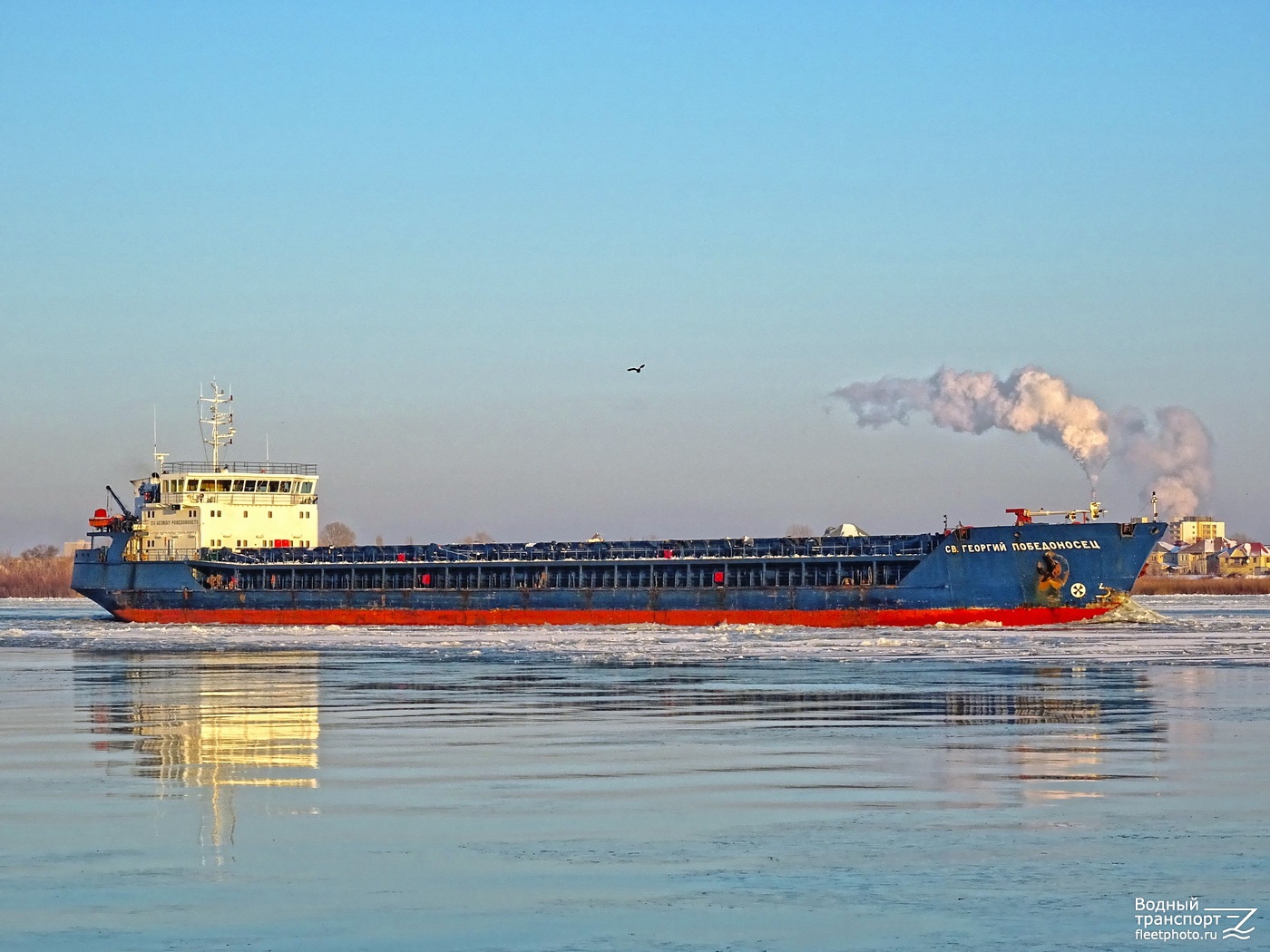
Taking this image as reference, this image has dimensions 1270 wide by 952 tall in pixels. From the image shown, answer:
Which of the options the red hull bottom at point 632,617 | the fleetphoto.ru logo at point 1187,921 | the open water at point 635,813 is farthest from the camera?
the red hull bottom at point 632,617

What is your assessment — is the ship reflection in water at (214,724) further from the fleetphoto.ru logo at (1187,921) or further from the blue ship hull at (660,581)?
the blue ship hull at (660,581)

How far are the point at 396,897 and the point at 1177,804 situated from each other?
719 cm

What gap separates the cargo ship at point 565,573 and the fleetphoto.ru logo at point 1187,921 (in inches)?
1625

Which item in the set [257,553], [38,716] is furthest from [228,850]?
[257,553]

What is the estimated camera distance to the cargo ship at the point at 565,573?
50.6 m

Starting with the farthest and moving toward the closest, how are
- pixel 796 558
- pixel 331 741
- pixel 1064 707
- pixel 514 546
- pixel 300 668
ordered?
pixel 514 546 < pixel 796 558 < pixel 300 668 < pixel 1064 707 < pixel 331 741

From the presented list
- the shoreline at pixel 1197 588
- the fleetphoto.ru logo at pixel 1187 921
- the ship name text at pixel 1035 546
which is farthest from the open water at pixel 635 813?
the shoreline at pixel 1197 588

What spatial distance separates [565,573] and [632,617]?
4202mm

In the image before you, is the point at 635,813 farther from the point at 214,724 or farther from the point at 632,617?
the point at 632,617

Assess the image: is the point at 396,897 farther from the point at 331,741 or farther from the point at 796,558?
the point at 796,558

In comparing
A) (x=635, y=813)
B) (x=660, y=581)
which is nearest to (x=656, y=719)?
(x=635, y=813)

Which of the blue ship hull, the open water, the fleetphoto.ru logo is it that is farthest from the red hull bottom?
the fleetphoto.ru logo

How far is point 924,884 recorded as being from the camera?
10.8 m

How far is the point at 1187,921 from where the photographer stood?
32.0 ft
